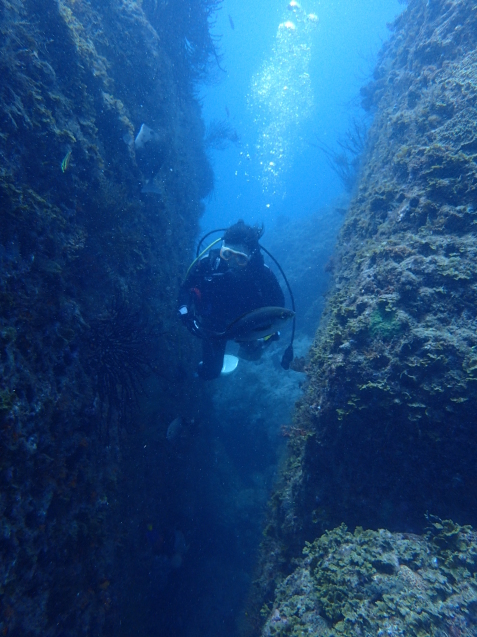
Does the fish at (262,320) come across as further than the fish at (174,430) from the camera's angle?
No

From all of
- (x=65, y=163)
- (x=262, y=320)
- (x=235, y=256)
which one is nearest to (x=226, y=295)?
(x=235, y=256)

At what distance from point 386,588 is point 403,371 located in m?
1.71

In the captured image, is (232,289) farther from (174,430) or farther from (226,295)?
(174,430)

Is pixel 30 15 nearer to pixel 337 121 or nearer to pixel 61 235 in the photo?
pixel 61 235

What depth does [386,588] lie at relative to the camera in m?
2.23

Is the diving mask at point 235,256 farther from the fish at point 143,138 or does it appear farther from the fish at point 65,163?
the fish at point 143,138

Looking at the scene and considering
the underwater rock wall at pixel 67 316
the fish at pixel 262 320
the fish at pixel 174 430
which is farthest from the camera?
the fish at pixel 174 430

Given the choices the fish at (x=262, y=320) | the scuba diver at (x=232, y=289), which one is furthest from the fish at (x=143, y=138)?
the fish at (x=262, y=320)

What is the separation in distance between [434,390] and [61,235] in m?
4.46

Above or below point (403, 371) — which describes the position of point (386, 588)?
below

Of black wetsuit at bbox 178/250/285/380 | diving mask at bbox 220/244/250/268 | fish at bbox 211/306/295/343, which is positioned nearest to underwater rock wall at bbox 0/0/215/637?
black wetsuit at bbox 178/250/285/380

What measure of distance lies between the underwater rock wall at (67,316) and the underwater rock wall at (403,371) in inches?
94.8

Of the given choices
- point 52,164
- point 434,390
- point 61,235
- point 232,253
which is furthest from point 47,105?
point 434,390

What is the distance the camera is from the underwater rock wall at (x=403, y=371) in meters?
2.62
